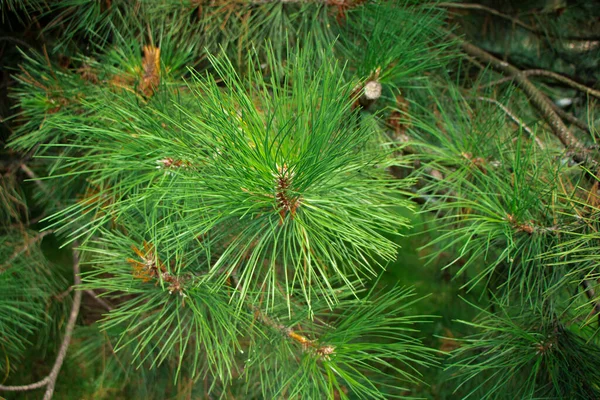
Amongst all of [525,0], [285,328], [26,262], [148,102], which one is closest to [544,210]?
[285,328]

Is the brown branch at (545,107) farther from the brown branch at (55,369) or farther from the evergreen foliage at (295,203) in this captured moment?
the brown branch at (55,369)

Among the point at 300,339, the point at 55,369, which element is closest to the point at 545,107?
the point at 300,339

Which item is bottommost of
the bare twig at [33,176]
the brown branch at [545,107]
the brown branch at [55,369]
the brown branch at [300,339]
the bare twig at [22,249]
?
the brown branch at [55,369]

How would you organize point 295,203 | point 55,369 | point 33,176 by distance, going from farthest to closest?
point 33,176 < point 55,369 < point 295,203

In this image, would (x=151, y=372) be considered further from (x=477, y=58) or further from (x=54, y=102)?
(x=477, y=58)

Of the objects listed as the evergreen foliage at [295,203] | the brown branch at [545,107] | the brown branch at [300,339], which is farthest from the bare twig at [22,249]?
the brown branch at [545,107]

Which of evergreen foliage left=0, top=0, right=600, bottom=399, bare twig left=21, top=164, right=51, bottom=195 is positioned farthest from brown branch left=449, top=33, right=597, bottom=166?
bare twig left=21, top=164, right=51, bottom=195

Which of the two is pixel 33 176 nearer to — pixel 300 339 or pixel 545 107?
pixel 300 339

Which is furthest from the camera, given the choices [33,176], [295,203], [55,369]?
[33,176]
